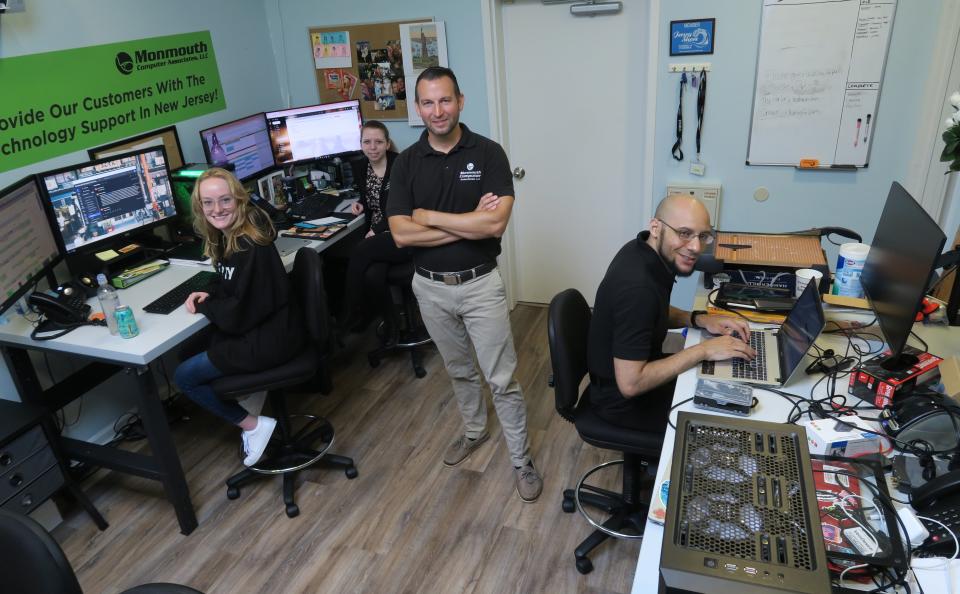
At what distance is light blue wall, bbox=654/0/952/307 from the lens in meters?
3.03

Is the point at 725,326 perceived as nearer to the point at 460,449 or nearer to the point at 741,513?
the point at 741,513

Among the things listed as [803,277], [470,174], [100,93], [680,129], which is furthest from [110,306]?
[680,129]

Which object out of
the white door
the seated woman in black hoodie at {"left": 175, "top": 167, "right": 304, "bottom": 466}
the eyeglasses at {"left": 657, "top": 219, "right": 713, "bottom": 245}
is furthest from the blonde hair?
the white door

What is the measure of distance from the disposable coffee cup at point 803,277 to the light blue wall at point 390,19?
6.66ft

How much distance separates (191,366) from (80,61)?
1.51 metres

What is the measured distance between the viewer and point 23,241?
250 centimetres

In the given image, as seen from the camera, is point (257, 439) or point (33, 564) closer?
point (33, 564)

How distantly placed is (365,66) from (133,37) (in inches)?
49.1

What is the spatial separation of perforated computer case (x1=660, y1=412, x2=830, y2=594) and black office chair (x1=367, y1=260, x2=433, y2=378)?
221cm

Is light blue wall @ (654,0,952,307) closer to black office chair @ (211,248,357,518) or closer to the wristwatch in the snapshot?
the wristwatch

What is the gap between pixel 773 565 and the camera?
1.11 metres

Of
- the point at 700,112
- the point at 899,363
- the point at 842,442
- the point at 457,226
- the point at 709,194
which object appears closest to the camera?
the point at 842,442

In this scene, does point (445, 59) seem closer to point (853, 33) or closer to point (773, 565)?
point (853, 33)

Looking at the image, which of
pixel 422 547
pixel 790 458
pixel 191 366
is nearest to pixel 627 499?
pixel 422 547
